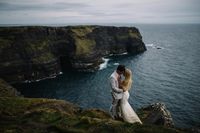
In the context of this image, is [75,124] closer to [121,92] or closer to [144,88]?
[121,92]

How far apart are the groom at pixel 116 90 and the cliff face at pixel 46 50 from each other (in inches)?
3375

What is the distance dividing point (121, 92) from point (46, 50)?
341 ft

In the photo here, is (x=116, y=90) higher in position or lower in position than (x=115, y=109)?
higher

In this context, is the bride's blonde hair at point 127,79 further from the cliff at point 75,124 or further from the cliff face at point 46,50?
the cliff face at point 46,50

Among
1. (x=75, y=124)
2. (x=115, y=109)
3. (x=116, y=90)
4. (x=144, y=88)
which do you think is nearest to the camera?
(x=75, y=124)

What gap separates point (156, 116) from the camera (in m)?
24.1

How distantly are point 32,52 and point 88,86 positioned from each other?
116ft

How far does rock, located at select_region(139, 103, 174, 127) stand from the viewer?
23.2m

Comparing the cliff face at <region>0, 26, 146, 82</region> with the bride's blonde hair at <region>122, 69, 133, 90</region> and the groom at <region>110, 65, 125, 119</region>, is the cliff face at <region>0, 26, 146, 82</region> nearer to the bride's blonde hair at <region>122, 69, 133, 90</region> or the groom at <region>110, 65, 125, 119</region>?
the groom at <region>110, 65, 125, 119</region>

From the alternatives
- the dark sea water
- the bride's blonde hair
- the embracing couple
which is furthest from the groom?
the dark sea water

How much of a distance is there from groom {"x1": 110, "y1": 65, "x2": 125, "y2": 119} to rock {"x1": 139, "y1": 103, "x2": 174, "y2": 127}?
3809 millimetres

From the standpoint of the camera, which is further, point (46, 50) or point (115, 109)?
point (46, 50)

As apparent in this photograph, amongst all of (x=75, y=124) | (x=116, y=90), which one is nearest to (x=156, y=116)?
(x=116, y=90)

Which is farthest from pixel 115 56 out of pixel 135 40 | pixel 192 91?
pixel 192 91
